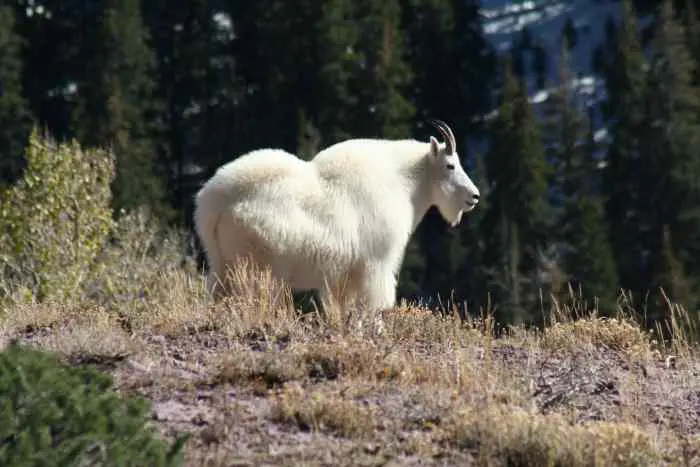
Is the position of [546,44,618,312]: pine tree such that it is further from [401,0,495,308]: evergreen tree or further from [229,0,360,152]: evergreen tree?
[229,0,360,152]: evergreen tree

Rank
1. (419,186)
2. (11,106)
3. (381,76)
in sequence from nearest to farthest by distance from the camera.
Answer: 1. (419,186)
2. (11,106)
3. (381,76)

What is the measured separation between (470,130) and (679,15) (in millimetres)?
10674

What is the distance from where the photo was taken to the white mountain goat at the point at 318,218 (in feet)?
42.7

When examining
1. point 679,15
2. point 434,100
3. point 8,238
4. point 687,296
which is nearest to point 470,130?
point 434,100

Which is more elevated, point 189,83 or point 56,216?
point 189,83

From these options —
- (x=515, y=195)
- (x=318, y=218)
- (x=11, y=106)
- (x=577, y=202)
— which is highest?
(x=318, y=218)

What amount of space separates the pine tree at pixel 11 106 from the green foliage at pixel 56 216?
79.6 feet

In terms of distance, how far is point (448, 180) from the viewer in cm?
1533

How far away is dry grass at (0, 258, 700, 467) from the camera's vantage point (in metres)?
8.81

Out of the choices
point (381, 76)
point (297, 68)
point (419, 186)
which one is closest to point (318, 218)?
point (419, 186)

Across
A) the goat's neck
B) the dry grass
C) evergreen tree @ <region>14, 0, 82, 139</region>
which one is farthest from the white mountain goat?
evergreen tree @ <region>14, 0, 82, 139</region>

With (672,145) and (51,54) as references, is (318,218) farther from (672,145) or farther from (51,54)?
(51,54)

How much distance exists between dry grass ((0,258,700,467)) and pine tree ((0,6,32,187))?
4777 cm

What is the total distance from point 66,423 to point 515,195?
5551 centimetres
